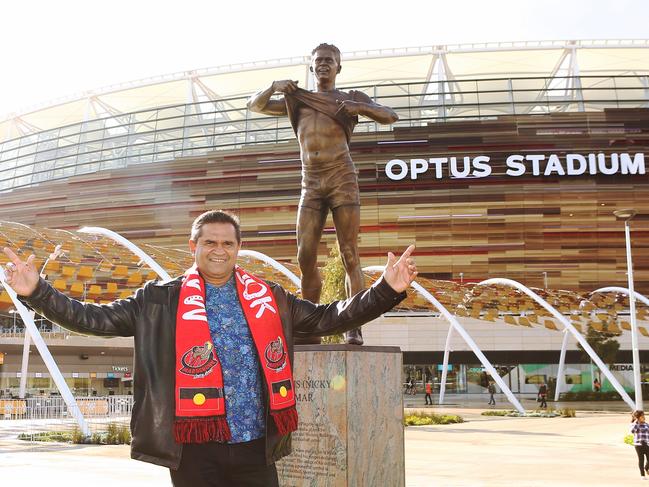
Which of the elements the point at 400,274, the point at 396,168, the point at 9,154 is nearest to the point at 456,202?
the point at 396,168

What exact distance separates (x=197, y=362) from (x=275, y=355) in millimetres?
351

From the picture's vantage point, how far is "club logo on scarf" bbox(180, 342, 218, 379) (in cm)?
310

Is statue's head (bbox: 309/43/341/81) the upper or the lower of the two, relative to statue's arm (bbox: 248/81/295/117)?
upper

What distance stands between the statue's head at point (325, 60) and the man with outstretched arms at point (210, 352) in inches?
177

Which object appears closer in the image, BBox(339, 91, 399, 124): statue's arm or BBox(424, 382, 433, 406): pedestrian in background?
BBox(339, 91, 399, 124): statue's arm

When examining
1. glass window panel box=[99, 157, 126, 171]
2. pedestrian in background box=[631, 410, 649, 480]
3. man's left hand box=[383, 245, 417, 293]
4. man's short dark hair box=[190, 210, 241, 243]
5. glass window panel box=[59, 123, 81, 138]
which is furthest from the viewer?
glass window panel box=[59, 123, 81, 138]

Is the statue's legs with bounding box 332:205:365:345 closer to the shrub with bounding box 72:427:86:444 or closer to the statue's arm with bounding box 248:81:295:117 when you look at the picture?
the statue's arm with bounding box 248:81:295:117

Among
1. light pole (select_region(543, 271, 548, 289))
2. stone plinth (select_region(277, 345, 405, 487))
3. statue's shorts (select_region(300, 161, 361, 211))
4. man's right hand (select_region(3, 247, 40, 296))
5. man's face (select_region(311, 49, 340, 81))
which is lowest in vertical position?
stone plinth (select_region(277, 345, 405, 487))

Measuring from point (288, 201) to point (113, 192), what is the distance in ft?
41.9

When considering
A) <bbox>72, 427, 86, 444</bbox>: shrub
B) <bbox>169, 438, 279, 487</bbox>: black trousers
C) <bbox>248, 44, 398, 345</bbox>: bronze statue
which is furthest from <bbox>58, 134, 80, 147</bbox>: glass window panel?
<bbox>169, 438, 279, 487</bbox>: black trousers

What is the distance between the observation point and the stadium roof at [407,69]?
51.9 meters

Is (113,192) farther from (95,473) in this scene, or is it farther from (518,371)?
(95,473)

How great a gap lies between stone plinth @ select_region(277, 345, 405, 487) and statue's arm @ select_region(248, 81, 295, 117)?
2.75 metres

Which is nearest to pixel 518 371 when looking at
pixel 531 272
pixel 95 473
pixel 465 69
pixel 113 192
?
pixel 531 272
